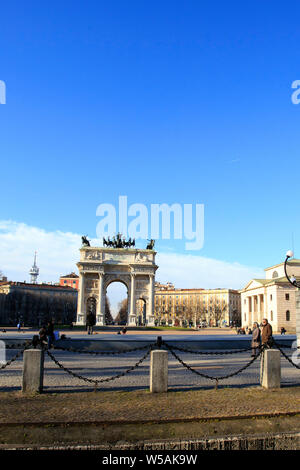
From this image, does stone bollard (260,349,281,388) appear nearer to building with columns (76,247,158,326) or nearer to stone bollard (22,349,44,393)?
stone bollard (22,349,44,393)

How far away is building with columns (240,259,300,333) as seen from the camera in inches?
3036

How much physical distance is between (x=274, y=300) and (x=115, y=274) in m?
35.3

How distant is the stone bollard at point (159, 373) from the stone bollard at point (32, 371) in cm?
290

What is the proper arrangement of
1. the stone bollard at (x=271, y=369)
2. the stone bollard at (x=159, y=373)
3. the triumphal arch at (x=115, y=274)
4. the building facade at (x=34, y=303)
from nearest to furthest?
the stone bollard at (x=159, y=373), the stone bollard at (x=271, y=369), the triumphal arch at (x=115, y=274), the building facade at (x=34, y=303)

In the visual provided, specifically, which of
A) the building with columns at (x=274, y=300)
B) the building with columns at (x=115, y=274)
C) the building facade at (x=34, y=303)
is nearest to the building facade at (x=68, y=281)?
the building facade at (x=34, y=303)

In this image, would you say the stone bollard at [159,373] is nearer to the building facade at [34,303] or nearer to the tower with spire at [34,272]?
the building facade at [34,303]

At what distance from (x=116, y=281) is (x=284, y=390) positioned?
202 ft

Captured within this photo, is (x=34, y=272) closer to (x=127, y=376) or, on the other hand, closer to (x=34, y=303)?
(x=34, y=303)

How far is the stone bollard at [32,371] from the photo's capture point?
30.7ft

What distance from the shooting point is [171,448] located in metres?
6.12

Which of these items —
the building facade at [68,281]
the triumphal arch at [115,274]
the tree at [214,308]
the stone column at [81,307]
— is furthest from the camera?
the building facade at [68,281]

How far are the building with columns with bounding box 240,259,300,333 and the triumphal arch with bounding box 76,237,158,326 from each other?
28169 millimetres

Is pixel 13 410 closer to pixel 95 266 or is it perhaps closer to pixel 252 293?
pixel 95 266

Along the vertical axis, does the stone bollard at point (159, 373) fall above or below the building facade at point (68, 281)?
below
